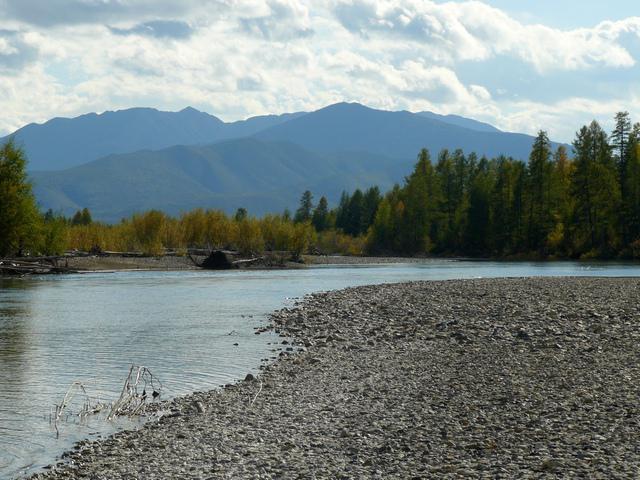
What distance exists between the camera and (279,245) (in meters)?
106

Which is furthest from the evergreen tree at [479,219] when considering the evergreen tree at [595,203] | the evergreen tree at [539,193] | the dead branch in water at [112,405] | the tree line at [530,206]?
the dead branch in water at [112,405]

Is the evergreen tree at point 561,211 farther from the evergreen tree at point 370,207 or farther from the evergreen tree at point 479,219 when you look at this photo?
the evergreen tree at point 370,207

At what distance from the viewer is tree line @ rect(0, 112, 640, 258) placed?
2948 inches

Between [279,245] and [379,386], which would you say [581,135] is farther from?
[379,386]

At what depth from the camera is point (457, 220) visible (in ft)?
448

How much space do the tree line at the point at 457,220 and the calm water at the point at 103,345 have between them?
2358cm

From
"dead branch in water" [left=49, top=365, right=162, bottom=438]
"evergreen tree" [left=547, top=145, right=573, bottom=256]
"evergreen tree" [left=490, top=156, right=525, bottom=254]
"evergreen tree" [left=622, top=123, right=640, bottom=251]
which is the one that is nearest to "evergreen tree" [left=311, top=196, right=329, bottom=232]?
"evergreen tree" [left=490, top=156, right=525, bottom=254]

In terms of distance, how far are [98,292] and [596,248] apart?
80075 mm

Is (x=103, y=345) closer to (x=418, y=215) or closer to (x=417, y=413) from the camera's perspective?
(x=417, y=413)

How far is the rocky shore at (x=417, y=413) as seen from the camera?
1158cm

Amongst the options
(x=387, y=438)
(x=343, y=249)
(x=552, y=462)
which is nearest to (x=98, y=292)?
(x=387, y=438)

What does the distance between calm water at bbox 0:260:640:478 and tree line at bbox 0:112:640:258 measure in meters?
23.6

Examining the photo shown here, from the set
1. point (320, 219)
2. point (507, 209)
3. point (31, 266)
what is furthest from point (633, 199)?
point (320, 219)

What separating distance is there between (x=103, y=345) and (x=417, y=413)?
14952 millimetres
